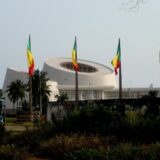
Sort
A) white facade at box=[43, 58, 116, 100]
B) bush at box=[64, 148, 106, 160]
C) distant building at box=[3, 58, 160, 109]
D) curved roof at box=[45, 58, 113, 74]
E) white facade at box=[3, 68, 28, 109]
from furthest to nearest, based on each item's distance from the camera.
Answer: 1. curved roof at box=[45, 58, 113, 74]
2. white facade at box=[43, 58, 116, 100]
3. distant building at box=[3, 58, 160, 109]
4. white facade at box=[3, 68, 28, 109]
5. bush at box=[64, 148, 106, 160]

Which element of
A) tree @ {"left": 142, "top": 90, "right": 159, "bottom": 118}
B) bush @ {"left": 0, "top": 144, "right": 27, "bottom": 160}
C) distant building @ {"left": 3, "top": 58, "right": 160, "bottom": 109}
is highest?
distant building @ {"left": 3, "top": 58, "right": 160, "bottom": 109}

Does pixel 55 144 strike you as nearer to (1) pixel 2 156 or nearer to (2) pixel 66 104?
(1) pixel 2 156

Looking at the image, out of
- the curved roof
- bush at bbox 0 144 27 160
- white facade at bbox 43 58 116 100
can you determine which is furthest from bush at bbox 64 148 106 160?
the curved roof

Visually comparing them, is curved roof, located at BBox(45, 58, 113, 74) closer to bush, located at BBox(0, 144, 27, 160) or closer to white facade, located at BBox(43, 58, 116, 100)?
white facade, located at BBox(43, 58, 116, 100)

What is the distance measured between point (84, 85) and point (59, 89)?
865 centimetres

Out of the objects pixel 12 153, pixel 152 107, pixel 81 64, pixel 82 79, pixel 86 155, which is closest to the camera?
pixel 86 155

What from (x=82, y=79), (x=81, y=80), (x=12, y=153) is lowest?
(x=12, y=153)

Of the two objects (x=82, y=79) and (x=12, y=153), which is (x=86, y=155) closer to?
(x=12, y=153)

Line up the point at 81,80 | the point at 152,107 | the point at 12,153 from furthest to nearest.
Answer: the point at 81,80
the point at 152,107
the point at 12,153

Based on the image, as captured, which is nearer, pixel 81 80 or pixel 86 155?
pixel 86 155

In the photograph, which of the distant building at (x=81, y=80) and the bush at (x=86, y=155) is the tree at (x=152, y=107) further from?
the distant building at (x=81, y=80)

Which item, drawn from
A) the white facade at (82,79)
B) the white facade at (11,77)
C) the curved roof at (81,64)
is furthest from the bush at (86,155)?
the curved roof at (81,64)

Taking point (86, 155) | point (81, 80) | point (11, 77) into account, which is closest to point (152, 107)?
point (86, 155)

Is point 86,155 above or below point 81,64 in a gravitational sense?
below
